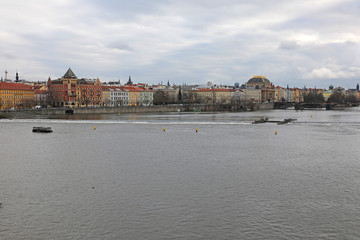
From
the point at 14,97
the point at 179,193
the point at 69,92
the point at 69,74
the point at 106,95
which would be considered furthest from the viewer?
the point at 106,95

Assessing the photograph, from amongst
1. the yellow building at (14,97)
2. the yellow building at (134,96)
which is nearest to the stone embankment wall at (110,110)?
the yellow building at (14,97)

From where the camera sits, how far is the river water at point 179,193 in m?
13.9

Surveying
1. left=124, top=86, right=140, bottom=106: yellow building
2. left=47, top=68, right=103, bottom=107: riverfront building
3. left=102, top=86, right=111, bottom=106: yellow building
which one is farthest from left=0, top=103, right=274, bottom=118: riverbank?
left=124, top=86, right=140, bottom=106: yellow building

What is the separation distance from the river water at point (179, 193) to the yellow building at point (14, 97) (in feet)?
270

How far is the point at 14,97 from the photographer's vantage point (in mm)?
114250

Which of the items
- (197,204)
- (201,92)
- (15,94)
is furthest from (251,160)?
(201,92)

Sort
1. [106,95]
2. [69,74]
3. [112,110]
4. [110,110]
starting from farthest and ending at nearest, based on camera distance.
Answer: [106,95] → [69,74] → [112,110] → [110,110]

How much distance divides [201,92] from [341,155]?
16769 centimetres

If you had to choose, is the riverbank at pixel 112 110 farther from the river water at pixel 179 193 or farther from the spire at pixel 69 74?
the river water at pixel 179 193

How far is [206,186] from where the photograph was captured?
1964 cm

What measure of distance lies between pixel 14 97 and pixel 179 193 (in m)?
107

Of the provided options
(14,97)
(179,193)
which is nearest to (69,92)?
(14,97)

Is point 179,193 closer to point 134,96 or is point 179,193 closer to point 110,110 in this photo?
point 110,110

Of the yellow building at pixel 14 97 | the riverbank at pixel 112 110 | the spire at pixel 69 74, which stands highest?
the spire at pixel 69 74
